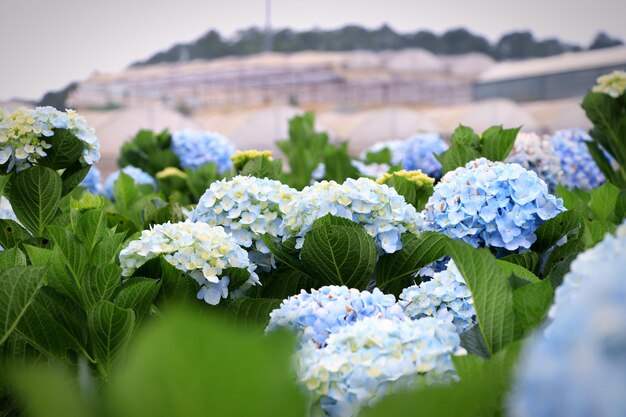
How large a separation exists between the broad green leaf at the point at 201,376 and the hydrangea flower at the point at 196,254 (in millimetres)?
726

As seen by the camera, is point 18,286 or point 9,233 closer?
point 18,286

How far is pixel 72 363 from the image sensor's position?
1.20 metres

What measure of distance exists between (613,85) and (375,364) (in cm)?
186

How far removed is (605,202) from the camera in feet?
5.65

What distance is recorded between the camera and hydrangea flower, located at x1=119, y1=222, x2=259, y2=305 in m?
1.22

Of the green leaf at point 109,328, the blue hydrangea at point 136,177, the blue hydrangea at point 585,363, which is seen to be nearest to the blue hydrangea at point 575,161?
the blue hydrangea at point 136,177

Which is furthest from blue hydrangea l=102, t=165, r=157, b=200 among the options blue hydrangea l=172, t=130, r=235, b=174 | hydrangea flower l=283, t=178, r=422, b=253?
hydrangea flower l=283, t=178, r=422, b=253

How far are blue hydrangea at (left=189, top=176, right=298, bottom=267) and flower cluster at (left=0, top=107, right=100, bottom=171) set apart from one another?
28 centimetres

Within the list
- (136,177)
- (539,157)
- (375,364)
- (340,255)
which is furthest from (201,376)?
(136,177)

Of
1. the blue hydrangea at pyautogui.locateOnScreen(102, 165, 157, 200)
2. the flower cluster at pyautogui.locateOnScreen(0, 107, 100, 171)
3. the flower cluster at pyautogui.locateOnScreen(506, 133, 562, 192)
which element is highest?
the flower cluster at pyautogui.locateOnScreen(0, 107, 100, 171)

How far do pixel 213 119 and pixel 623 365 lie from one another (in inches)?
424

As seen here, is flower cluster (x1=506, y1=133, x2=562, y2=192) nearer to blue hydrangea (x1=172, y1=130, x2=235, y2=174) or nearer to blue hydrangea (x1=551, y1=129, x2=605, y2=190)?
blue hydrangea (x1=551, y1=129, x2=605, y2=190)

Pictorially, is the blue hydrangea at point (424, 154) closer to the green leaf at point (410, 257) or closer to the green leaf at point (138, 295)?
the green leaf at point (410, 257)

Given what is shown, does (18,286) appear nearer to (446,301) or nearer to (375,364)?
(375,364)
